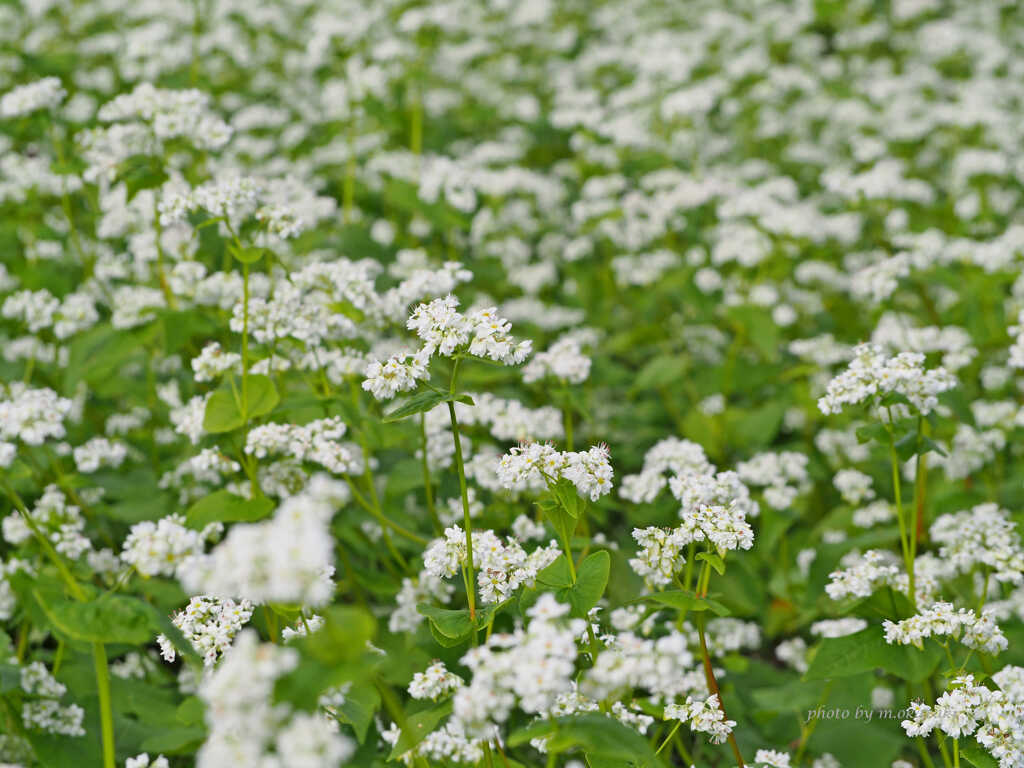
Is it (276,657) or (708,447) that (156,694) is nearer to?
(276,657)

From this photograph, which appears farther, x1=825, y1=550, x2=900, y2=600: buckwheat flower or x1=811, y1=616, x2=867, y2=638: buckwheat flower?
x1=811, y1=616, x2=867, y2=638: buckwheat flower

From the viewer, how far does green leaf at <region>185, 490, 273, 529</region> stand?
434 cm

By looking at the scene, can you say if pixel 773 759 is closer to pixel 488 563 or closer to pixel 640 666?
pixel 488 563

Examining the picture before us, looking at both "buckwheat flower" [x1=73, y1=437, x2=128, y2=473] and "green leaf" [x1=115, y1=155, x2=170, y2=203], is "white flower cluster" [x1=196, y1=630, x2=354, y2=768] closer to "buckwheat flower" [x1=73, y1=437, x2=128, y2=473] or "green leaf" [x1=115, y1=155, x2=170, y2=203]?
"buckwheat flower" [x1=73, y1=437, x2=128, y2=473]

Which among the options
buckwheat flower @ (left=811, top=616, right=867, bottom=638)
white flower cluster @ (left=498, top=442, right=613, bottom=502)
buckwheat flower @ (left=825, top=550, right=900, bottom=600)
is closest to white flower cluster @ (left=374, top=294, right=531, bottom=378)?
white flower cluster @ (left=498, top=442, right=613, bottom=502)

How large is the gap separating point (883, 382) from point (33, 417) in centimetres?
357

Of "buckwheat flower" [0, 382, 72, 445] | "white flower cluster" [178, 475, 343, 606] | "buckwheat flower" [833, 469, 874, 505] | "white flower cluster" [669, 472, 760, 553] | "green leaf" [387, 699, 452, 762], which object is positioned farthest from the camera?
"buckwheat flower" [833, 469, 874, 505]

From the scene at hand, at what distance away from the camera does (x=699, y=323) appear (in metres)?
7.78

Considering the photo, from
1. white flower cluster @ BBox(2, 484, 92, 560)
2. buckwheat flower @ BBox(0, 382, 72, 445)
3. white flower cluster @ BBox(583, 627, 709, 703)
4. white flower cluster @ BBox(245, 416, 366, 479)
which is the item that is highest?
white flower cluster @ BBox(583, 627, 709, 703)

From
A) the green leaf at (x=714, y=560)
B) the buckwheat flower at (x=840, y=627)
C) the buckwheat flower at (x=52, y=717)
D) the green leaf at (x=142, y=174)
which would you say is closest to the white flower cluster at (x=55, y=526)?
the buckwheat flower at (x=52, y=717)

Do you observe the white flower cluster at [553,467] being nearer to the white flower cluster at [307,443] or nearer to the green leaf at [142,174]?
the white flower cluster at [307,443]

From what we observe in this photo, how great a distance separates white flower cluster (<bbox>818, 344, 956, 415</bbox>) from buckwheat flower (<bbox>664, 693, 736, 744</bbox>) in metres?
1.37

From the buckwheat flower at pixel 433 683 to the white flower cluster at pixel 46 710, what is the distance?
1.63m

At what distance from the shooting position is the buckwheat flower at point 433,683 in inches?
134
